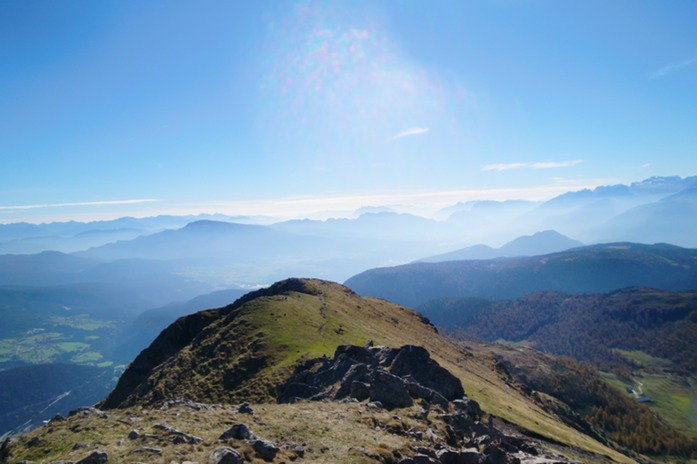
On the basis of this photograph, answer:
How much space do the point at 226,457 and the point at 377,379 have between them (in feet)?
63.5

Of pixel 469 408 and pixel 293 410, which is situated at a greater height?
pixel 293 410

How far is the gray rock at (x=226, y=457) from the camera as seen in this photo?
18.0m

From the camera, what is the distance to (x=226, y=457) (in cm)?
1816

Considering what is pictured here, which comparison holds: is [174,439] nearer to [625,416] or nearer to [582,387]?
[625,416]

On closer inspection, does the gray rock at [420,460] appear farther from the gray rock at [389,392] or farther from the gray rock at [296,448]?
the gray rock at [389,392]

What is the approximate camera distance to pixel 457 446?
87.2 feet

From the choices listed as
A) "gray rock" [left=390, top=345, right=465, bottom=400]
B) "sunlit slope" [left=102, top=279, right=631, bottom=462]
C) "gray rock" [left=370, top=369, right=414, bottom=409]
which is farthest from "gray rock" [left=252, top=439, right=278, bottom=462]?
"sunlit slope" [left=102, top=279, right=631, bottom=462]

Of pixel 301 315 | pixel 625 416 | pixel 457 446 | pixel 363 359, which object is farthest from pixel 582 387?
pixel 457 446

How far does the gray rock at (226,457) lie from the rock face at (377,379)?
17.5 meters

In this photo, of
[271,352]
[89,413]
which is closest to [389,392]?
[89,413]

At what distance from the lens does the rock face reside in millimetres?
34719

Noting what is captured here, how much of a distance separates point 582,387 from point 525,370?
2471cm

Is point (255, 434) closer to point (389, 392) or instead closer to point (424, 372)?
point (389, 392)

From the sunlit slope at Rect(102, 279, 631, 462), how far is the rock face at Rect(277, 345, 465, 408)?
640cm
